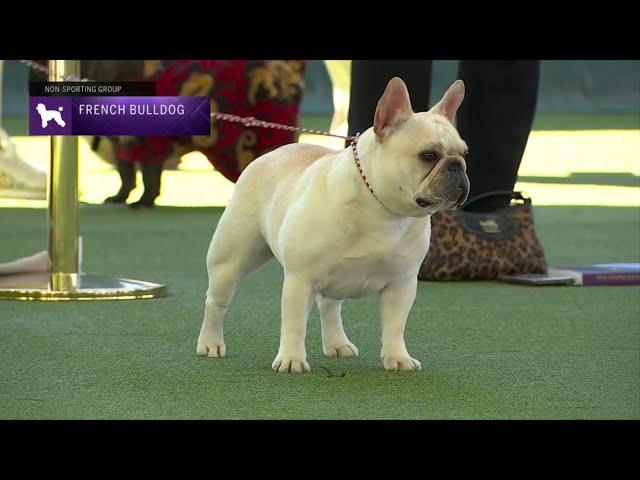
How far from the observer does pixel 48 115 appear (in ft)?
9.95

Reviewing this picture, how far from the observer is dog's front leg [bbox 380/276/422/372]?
97.1 inches

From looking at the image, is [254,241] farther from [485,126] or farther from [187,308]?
[485,126]

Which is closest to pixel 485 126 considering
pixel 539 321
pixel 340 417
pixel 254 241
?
pixel 539 321

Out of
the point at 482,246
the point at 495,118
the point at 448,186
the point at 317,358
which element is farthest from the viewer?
the point at 495,118

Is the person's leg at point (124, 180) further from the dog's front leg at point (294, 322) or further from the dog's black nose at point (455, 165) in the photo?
the dog's black nose at point (455, 165)

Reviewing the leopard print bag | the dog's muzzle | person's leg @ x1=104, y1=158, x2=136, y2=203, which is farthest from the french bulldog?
person's leg @ x1=104, y1=158, x2=136, y2=203

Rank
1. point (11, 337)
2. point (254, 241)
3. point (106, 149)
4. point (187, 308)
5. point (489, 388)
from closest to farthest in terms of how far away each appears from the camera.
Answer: point (489, 388) < point (254, 241) < point (11, 337) < point (187, 308) < point (106, 149)

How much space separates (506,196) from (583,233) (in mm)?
993

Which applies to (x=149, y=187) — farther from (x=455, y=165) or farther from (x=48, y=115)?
(x=455, y=165)

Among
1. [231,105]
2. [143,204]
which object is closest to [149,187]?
[143,204]

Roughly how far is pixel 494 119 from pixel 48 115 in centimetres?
143

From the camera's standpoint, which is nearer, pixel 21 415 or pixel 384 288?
pixel 21 415

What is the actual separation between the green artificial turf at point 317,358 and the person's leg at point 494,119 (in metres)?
0.41

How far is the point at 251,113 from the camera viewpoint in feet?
17.4
